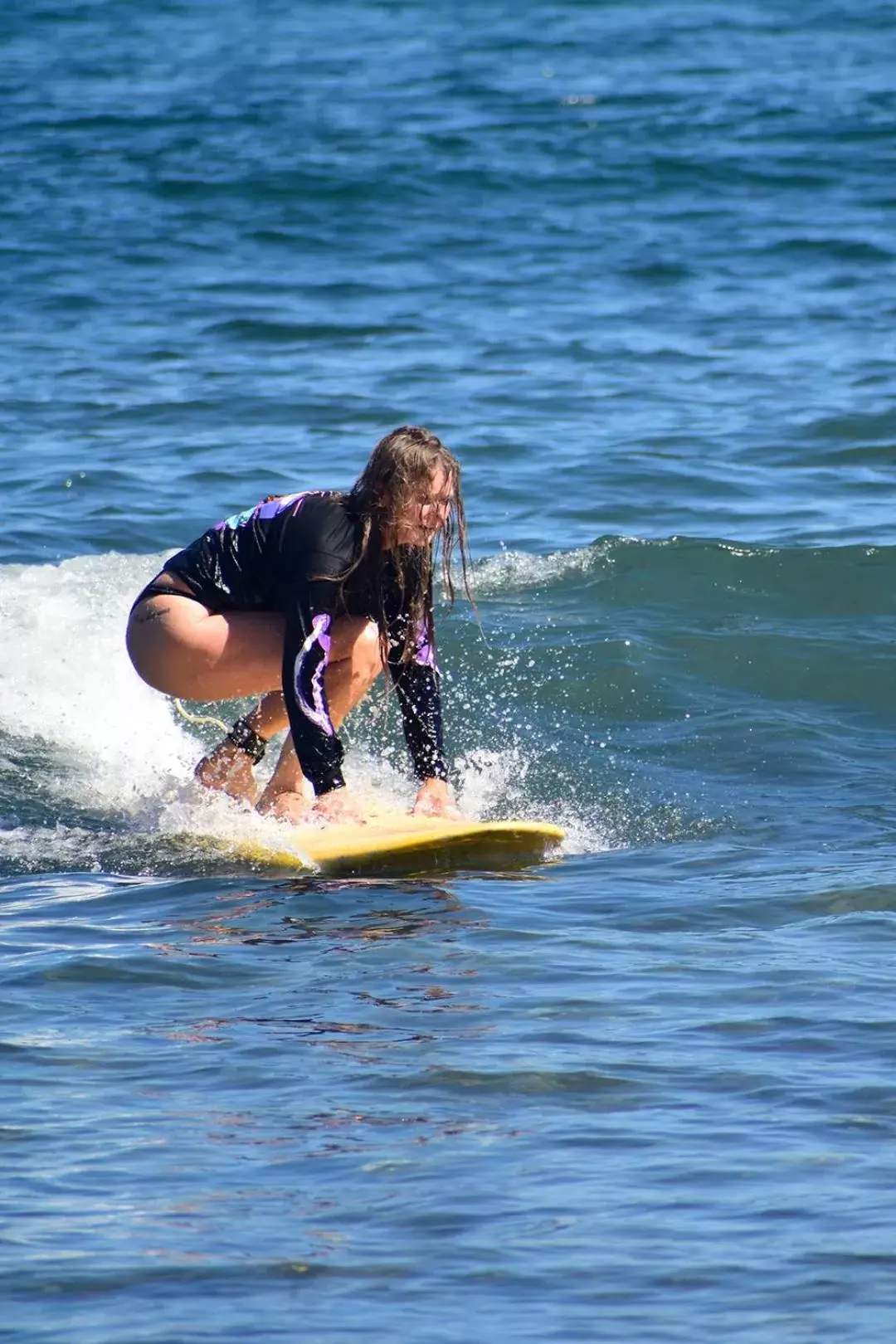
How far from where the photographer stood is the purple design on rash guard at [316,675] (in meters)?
5.91

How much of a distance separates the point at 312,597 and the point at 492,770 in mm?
1898

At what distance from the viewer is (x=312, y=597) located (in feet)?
19.4

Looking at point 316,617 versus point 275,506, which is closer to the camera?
point 316,617

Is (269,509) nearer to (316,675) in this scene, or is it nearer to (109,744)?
(316,675)

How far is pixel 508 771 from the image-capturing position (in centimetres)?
757

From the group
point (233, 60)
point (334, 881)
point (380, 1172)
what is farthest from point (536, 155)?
point (380, 1172)

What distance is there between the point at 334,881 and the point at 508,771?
171 centimetres

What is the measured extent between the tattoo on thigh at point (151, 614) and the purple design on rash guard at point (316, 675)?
62cm

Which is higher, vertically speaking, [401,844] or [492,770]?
[401,844]

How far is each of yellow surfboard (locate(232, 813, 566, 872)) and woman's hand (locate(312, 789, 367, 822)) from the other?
2 centimetres

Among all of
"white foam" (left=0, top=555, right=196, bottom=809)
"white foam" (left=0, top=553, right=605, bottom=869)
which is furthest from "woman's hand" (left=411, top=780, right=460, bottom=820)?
"white foam" (left=0, top=555, right=196, bottom=809)

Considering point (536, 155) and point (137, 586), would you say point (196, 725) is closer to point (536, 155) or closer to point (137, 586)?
point (137, 586)

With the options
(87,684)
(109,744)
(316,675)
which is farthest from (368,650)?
(87,684)

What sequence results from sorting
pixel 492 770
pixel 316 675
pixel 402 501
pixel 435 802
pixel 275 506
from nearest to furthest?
pixel 402 501
pixel 316 675
pixel 275 506
pixel 435 802
pixel 492 770
